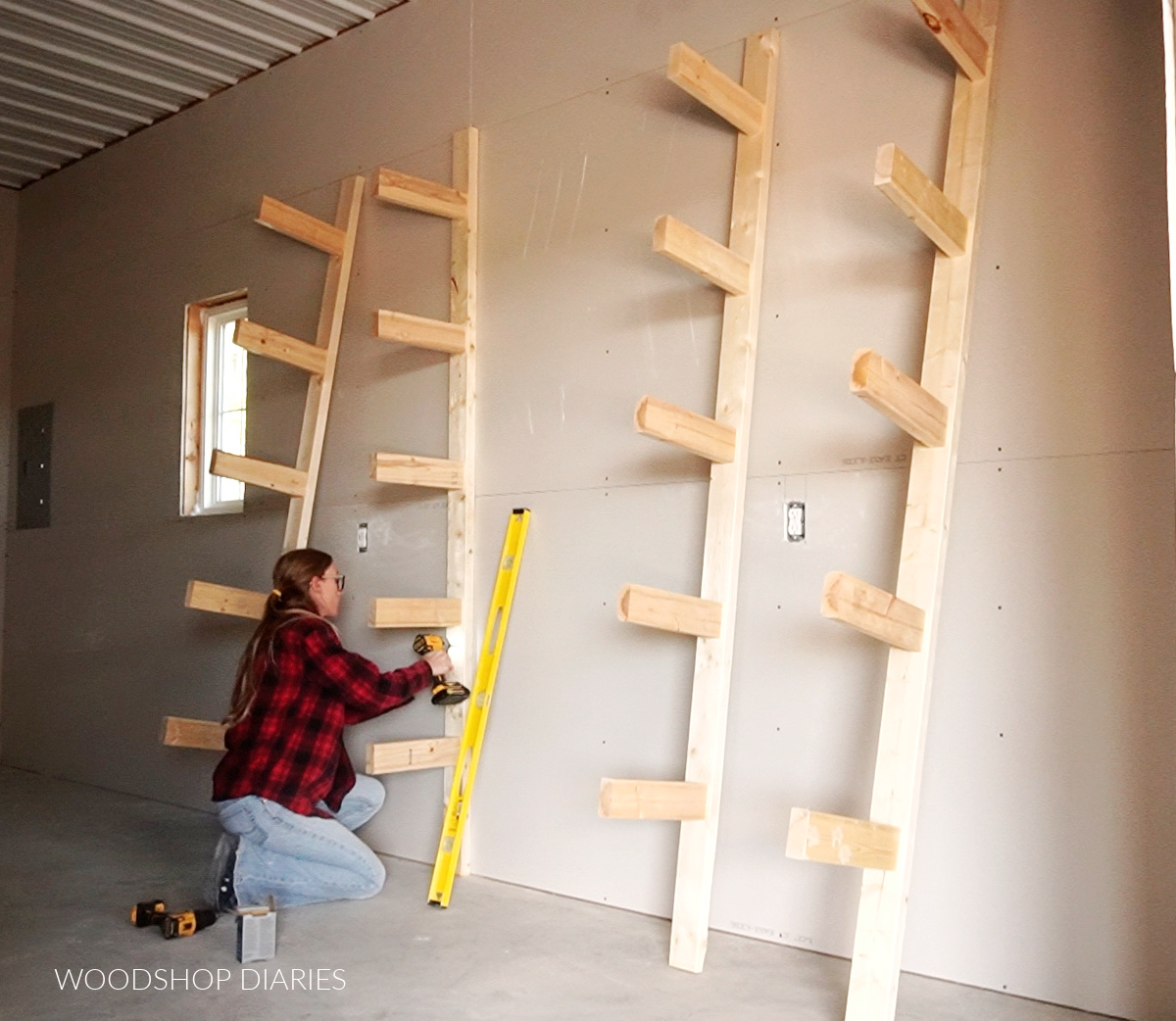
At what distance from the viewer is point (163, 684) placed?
570cm

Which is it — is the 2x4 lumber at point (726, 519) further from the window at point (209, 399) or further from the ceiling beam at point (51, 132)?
the ceiling beam at point (51, 132)

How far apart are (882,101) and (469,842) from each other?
280cm

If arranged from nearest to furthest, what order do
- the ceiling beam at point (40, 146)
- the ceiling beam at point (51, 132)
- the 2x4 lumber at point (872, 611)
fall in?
the 2x4 lumber at point (872, 611) < the ceiling beam at point (51, 132) < the ceiling beam at point (40, 146)

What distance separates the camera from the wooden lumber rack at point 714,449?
309cm

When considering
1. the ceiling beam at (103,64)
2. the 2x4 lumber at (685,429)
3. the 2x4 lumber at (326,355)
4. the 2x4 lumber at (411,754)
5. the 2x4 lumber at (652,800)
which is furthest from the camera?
the ceiling beam at (103,64)

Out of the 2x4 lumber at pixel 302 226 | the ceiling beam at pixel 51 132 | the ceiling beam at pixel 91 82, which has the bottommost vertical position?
the 2x4 lumber at pixel 302 226

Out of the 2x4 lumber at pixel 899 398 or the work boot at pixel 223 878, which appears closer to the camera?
the 2x4 lumber at pixel 899 398

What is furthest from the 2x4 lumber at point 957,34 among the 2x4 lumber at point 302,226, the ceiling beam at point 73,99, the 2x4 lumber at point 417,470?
the ceiling beam at point 73,99

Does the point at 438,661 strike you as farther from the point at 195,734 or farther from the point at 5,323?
the point at 5,323

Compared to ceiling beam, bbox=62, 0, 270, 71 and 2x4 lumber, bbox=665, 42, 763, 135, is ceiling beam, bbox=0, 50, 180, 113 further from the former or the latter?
2x4 lumber, bbox=665, 42, 763, 135

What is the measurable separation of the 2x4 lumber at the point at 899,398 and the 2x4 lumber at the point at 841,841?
0.90m

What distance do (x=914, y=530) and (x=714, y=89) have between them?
1.37m

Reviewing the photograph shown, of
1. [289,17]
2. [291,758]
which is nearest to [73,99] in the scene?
[289,17]

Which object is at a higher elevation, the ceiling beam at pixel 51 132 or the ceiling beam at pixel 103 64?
the ceiling beam at pixel 103 64
